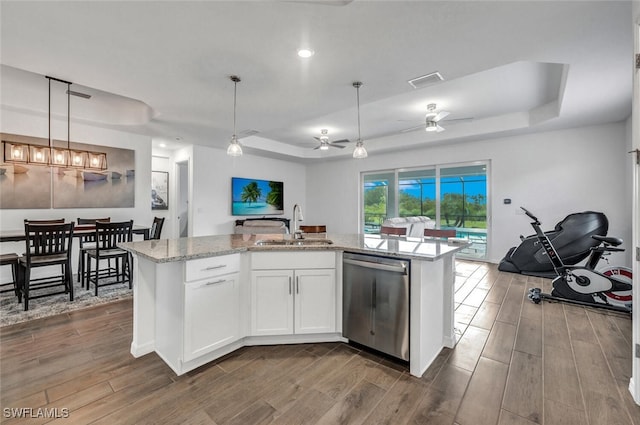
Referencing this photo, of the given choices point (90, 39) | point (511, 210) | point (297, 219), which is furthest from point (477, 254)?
point (90, 39)

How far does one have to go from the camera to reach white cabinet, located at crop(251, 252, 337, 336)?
7.78ft

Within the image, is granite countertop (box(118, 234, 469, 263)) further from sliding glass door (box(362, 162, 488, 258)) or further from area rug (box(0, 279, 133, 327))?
sliding glass door (box(362, 162, 488, 258))

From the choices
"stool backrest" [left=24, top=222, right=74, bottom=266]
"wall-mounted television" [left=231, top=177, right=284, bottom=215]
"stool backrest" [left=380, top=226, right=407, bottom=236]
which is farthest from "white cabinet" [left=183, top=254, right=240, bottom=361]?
"wall-mounted television" [left=231, top=177, right=284, bottom=215]

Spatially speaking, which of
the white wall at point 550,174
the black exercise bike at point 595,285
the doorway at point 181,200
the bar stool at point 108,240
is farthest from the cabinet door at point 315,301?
the doorway at point 181,200

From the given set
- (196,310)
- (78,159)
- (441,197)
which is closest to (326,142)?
(441,197)

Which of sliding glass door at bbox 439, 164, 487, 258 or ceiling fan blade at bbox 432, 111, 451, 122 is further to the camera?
sliding glass door at bbox 439, 164, 487, 258

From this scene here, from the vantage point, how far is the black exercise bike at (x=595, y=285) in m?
3.07

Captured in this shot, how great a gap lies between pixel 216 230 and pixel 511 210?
6496 millimetres

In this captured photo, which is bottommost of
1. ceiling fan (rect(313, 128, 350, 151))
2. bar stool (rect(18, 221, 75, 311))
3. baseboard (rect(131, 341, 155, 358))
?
baseboard (rect(131, 341, 155, 358))

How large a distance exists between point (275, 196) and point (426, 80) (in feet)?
18.3

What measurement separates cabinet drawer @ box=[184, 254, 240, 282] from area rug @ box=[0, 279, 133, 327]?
91.7 inches

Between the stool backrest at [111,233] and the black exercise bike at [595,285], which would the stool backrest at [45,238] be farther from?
the black exercise bike at [595,285]

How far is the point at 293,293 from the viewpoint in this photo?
240 cm

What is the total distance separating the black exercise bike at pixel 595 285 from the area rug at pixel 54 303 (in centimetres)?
545
